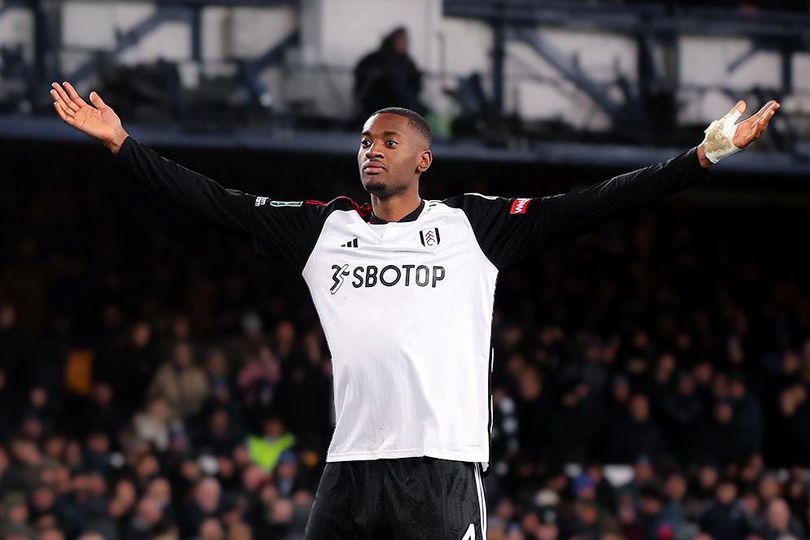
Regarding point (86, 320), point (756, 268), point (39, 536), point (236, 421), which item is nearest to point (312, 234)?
point (39, 536)

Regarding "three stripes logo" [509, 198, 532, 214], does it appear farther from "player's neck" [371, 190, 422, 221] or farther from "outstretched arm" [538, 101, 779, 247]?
"player's neck" [371, 190, 422, 221]

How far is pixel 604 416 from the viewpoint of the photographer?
52.8 feet

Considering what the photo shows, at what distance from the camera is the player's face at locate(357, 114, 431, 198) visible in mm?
5707

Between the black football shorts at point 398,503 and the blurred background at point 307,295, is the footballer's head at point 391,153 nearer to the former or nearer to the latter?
the black football shorts at point 398,503

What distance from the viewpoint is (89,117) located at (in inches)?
232

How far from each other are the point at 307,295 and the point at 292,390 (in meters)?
2.50

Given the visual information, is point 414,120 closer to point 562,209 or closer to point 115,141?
point 562,209

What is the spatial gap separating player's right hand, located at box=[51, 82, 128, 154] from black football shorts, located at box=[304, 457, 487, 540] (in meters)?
1.45

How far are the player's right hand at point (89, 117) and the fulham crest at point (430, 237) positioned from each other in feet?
3.74

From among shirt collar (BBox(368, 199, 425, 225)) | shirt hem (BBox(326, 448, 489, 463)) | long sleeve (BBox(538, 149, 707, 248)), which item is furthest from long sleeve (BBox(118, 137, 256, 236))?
long sleeve (BBox(538, 149, 707, 248))

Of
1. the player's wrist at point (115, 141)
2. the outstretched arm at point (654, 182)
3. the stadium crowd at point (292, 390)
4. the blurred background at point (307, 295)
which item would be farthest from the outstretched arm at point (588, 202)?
the blurred background at point (307, 295)

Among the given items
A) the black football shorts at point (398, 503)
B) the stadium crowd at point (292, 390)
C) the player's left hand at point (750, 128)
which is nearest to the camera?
the black football shorts at point (398, 503)

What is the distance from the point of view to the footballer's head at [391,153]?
5.71m

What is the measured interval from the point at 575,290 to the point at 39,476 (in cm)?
699
